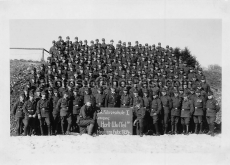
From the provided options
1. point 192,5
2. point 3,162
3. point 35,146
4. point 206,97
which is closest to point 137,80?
point 206,97

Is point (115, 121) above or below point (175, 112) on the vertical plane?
below

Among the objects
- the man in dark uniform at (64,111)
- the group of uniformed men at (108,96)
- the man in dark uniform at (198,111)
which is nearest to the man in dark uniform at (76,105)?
the group of uniformed men at (108,96)

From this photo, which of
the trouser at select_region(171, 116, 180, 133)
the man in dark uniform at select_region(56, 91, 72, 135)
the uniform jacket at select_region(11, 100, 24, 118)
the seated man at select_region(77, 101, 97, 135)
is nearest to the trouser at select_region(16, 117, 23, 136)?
the uniform jacket at select_region(11, 100, 24, 118)

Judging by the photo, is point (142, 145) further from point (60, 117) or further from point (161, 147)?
point (60, 117)

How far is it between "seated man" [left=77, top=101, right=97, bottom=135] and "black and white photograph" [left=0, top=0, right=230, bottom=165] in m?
0.03

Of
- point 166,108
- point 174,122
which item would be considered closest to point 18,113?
point 166,108

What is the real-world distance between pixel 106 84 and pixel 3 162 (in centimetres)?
390

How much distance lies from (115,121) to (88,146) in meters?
1.09

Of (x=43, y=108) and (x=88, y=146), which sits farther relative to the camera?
(x=43, y=108)

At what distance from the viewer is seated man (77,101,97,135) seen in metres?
9.13

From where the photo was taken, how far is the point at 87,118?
917cm

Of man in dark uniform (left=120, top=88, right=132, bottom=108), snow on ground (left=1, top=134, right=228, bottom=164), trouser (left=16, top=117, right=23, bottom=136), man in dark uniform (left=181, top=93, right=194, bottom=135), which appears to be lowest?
snow on ground (left=1, top=134, right=228, bottom=164)

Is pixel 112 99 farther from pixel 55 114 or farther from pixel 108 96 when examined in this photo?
pixel 55 114

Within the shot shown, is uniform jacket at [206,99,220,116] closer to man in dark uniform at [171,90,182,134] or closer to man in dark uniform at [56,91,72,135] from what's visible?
man in dark uniform at [171,90,182,134]
